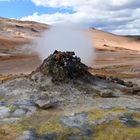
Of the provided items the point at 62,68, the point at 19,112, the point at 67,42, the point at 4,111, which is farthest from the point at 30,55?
the point at 19,112

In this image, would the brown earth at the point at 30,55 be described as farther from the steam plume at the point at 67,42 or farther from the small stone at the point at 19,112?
the small stone at the point at 19,112

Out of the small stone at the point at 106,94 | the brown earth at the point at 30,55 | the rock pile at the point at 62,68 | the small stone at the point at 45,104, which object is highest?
the rock pile at the point at 62,68

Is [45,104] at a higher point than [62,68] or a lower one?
lower

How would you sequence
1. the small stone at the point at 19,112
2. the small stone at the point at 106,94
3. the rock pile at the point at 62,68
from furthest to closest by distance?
the rock pile at the point at 62,68, the small stone at the point at 106,94, the small stone at the point at 19,112

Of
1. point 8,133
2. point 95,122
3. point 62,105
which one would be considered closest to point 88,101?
point 62,105

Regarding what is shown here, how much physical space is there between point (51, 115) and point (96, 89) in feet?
10.6

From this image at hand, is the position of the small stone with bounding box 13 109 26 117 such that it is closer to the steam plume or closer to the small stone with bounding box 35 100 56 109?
the small stone with bounding box 35 100 56 109

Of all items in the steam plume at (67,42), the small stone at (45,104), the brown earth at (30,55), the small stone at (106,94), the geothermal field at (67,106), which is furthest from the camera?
the brown earth at (30,55)

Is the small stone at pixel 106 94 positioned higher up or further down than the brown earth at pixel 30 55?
higher up

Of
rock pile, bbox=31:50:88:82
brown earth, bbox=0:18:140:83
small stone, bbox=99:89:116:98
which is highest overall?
rock pile, bbox=31:50:88:82

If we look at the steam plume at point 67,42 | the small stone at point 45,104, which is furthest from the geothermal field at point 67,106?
the steam plume at point 67,42

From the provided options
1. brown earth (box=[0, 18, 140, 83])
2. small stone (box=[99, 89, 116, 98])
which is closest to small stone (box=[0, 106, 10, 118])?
small stone (box=[99, 89, 116, 98])

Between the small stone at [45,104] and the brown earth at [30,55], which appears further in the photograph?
the brown earth at [30,55]

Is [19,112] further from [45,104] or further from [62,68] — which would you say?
[62,68]
